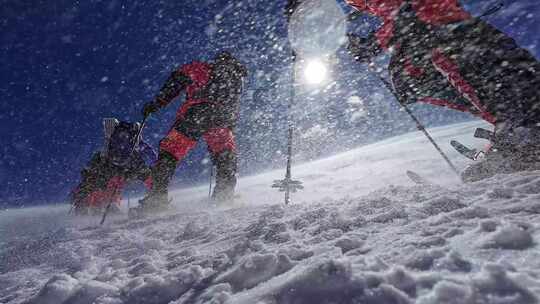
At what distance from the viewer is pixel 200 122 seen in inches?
204

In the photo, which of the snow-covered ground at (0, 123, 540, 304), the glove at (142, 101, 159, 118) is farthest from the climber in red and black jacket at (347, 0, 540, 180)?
the glove at (142, 101, 159, 118)

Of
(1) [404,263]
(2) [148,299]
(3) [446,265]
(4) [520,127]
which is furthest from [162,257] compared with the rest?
(4) [520,127]

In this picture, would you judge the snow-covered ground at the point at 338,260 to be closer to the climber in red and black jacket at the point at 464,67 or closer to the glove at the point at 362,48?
the climber in red and black jacket at the point at 464,67

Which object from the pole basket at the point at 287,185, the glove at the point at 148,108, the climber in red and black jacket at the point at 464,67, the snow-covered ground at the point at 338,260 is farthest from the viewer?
the glove at the point at 148,108

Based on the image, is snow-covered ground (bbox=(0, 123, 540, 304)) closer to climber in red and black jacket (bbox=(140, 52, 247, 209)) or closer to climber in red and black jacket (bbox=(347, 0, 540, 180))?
climber in red and black jacket (bbox=(347, 0, 540, 180))

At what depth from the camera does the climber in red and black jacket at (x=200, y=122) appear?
196 inches

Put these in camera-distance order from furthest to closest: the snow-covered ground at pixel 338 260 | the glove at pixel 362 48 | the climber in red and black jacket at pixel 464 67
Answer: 1. the glove at pixel 362 48
2. the climber in red and black jacket at pixel 464 67
3. the snow-covered ground at pixel 338 260

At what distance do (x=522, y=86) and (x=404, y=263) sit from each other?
92.2 inches

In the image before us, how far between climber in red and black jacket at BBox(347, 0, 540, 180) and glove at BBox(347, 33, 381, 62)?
0.28 m

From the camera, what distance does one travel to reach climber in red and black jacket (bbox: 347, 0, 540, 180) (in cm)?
255

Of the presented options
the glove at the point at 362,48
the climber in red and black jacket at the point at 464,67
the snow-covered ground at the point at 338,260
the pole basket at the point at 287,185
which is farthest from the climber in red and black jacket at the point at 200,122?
the climber in red and black jacket at the point at 464,67

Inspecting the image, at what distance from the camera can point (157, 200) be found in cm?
503

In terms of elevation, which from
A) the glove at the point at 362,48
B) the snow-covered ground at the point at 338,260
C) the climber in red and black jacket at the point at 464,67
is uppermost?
the glove at the point at 362,48

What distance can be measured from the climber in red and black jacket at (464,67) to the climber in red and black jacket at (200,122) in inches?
112
